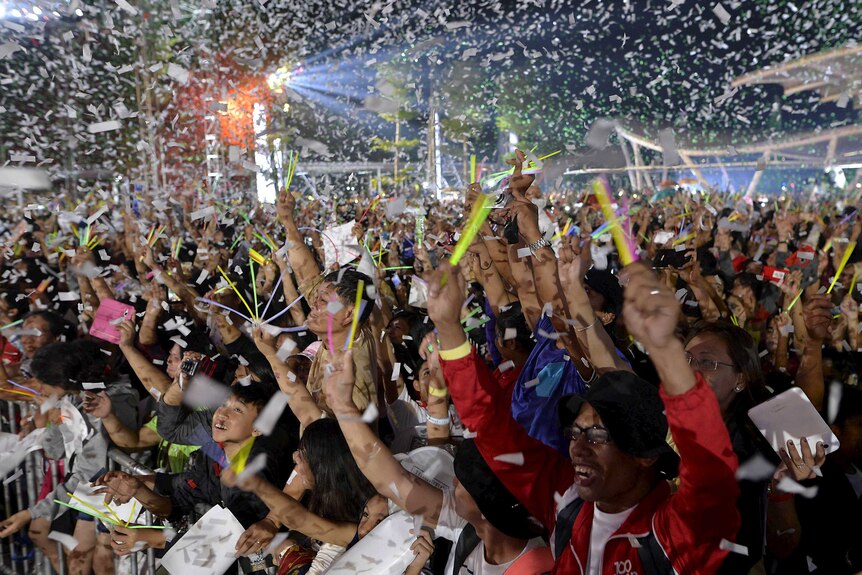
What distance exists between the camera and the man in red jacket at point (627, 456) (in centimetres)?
172

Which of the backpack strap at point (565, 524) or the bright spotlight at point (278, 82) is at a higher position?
the backpack strap at point (565, 524)

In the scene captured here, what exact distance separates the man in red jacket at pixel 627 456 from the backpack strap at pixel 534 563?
0.33ft

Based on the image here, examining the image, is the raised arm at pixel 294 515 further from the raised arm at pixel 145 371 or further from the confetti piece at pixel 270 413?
the raised arm at pixel 145 371

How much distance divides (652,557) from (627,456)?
275 millimetres

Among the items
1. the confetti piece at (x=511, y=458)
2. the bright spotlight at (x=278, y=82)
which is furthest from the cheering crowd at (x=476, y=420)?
the bright spotlight at (x=278, y=82)

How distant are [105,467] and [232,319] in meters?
2.01

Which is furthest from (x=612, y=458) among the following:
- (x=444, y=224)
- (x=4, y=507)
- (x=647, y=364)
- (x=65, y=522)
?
(x=444, y=224)

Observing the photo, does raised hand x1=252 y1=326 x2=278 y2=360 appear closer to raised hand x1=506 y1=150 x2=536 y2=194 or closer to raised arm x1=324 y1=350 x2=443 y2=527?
raised arm x1=324 y1=350 x2=443 y2=527

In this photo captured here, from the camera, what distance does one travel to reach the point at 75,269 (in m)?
6.89

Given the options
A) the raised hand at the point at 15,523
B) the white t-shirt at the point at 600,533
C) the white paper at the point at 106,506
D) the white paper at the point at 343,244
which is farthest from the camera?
the white paper at the point at 343,244

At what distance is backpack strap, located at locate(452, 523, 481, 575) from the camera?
2492mm

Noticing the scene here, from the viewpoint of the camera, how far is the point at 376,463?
2615 mm

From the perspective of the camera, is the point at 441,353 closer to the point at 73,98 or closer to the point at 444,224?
the point at 444,224

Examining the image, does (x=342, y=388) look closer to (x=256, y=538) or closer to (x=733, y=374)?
(x=256, y=538)
